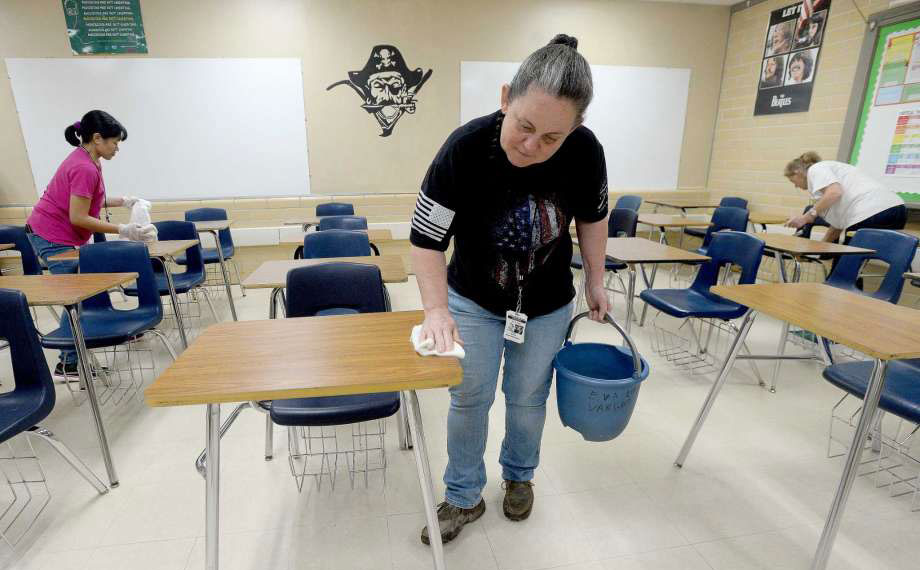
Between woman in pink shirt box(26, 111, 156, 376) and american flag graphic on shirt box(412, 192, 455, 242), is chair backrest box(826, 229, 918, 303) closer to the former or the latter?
american flag graphic on shirt box(412, 192, 455, 242)

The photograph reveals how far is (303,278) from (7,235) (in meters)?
3.21

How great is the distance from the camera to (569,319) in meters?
1.35

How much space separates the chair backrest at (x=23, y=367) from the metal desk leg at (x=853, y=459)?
2350 mm

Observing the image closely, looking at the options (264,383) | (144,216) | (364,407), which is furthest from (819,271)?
(144,216)

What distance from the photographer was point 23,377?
1.45 meters

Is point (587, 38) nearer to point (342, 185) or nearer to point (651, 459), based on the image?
point (342, 185)

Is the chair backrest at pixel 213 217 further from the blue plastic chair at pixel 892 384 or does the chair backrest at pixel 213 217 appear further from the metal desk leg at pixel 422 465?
the blue plastic chair at pixel 892 384

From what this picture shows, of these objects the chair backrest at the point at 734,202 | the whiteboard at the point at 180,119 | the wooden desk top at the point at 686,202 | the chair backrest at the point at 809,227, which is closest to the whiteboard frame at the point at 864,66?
the chair backrest at the point at 809,227

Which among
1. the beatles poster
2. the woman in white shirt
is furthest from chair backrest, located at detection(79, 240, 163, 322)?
the beatles poster

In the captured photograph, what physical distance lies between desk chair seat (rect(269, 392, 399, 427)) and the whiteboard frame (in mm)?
4592

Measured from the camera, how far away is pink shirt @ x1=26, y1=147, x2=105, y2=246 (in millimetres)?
2424

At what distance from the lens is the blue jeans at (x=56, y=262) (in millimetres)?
2457

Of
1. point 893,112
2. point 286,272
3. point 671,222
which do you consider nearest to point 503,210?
point 286,272

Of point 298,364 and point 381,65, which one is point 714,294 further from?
point 381,65
